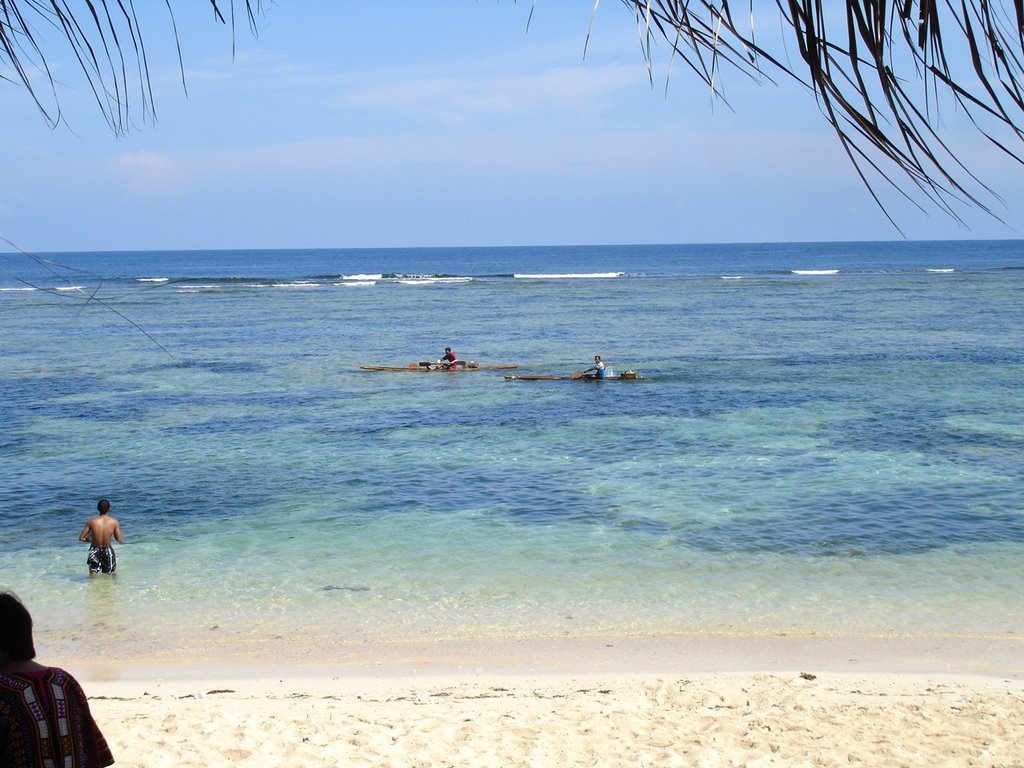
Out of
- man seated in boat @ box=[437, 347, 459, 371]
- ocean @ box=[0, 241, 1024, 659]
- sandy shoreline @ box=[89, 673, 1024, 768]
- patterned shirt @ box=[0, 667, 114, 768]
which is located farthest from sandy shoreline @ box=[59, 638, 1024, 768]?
man seated in boat @ box=[437, 347, 459, 371]

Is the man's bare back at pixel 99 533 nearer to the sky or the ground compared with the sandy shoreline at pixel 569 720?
nearer to the sky

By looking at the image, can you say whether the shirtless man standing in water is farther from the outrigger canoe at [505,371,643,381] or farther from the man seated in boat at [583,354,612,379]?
the man seated in boat at [583,354,612,379]

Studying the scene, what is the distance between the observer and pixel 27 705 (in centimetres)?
317

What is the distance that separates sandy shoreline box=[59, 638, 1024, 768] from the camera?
22.6 feet

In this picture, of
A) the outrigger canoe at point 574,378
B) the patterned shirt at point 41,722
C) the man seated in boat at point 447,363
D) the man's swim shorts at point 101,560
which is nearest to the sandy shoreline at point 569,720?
the man's swim shorts at point 101,560

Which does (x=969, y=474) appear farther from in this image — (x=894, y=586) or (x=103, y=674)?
(x=103, y=674)

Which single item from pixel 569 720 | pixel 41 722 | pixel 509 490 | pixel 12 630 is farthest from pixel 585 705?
pixel 509 490

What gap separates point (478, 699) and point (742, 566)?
482cm

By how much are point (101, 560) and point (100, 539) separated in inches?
10.9

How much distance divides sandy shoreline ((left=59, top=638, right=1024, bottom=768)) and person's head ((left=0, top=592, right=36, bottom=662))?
155 inches

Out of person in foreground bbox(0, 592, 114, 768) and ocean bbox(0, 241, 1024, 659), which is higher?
person in foreground bbox(0, 592, 114, 768)

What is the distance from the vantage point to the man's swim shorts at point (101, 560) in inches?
450

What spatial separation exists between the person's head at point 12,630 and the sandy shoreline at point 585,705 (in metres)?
3.94

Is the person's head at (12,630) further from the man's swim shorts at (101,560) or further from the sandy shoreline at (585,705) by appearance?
the man's swim shorts at (101,560)
